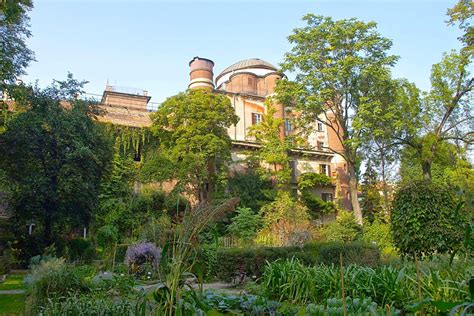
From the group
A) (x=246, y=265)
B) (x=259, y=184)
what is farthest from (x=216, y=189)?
(x=246, y=265)

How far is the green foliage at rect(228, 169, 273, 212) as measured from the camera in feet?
93.9

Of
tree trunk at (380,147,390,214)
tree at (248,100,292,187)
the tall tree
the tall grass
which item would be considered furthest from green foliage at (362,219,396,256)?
the tall grass

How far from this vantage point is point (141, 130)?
2961 centimetres

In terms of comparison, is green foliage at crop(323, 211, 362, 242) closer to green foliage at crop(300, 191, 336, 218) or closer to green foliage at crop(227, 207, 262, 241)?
green foliage at crop(227, 207, 262, 241)

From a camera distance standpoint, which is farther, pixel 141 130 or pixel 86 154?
pixel 141 130

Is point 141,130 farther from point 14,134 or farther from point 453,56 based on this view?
point 453,56

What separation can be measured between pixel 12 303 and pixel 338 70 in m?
21.3

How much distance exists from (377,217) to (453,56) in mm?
12405

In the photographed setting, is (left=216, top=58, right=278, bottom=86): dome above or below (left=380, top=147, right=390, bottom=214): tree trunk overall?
above

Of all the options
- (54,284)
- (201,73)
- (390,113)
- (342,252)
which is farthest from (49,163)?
(390,113)

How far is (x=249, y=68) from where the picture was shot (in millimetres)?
38750

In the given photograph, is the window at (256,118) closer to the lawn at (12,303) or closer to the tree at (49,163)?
the tree at (49,163)

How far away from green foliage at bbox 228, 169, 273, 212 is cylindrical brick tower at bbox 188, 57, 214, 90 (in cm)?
814

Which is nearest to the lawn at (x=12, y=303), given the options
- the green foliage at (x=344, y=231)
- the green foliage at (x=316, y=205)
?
the green foliage at (x=344, y=231)
